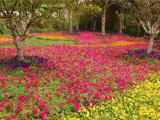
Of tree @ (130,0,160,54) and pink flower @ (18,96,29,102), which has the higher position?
tree @ (130,0,160,54)

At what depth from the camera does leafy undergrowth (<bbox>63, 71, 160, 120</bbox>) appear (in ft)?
39.1

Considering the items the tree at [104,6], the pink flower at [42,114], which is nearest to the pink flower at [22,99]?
the pink flower at [42,114]

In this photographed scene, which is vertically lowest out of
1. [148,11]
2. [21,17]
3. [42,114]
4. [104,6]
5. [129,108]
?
[129,108]

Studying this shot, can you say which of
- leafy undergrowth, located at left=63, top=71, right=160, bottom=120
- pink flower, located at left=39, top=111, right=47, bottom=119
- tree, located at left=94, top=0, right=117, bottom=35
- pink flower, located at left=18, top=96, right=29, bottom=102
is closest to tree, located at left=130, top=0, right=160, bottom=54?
leafy undergrowth, located at left=63, top=71, right=160, bottom=120

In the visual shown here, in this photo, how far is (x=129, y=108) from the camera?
508 inches

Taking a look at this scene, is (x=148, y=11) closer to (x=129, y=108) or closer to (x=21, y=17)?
(x=21, y=17)

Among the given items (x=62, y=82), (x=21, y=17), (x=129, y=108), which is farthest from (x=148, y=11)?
(x=129, y=108)

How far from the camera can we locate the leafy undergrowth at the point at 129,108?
11914 millimetres

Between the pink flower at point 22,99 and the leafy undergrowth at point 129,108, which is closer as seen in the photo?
the leafy undergrowth at point 129,108

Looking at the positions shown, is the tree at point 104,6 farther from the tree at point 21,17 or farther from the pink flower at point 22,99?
the pink flower at point 22,99

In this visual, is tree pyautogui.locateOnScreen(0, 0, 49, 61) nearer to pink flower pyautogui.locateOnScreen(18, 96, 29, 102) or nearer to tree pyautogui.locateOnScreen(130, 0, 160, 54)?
pink flower pyautogui.locateOnScreen(18, 96, 29, 102)

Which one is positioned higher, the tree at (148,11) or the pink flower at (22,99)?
the tree at (148,11)

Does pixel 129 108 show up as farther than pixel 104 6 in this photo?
No

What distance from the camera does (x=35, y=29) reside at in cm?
5812
